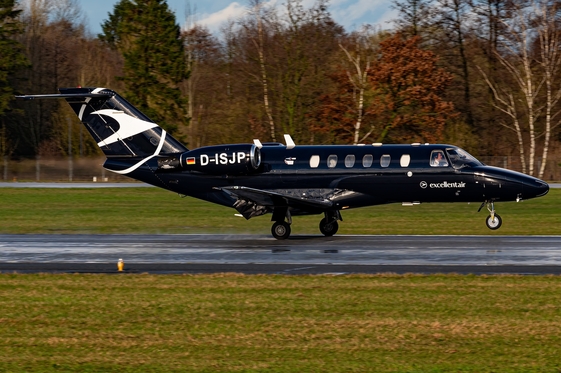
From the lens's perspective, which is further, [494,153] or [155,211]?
[494,153]

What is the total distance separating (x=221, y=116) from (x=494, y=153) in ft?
69.7

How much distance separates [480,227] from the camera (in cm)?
2928

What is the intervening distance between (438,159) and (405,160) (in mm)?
1018

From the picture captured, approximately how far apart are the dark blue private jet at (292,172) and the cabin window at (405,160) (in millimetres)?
31

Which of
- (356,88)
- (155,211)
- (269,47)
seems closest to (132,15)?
(269,47)

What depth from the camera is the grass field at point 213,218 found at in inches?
1159

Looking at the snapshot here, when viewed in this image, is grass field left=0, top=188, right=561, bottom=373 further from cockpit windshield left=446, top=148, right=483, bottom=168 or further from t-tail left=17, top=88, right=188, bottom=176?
t-tail left=17, top=88, right=188, bottom=176

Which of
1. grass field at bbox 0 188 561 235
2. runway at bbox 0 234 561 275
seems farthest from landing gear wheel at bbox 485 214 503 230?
runway at bbox 0 234 561 275

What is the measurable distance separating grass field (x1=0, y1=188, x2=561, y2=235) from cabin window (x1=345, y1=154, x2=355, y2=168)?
312cm

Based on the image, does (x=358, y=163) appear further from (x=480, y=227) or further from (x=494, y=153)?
(x=494, y=153)

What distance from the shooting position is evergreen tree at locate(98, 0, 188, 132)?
7050 centimetres

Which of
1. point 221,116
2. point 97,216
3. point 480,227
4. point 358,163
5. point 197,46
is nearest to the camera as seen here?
point 358,163

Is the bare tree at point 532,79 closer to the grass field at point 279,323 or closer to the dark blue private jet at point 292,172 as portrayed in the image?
the dark blue private jet at point 292,172

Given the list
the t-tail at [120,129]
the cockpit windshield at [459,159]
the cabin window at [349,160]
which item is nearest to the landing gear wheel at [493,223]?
the cockpit windshield at [459,159]
